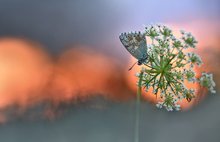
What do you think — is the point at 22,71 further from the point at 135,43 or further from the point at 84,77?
the point at 135,43

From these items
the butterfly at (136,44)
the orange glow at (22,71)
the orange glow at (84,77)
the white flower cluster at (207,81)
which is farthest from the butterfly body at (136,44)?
the orange glow at (22,71)

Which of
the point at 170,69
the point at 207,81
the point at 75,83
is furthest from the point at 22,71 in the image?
the point at 207,81

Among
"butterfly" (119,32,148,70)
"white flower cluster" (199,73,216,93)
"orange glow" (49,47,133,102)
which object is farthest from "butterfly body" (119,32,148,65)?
"orange glow" (49,47,133,102)

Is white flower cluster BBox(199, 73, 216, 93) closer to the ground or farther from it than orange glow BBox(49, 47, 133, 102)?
closer to the ground

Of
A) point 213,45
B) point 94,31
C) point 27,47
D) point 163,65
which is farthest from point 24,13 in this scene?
point 163,65

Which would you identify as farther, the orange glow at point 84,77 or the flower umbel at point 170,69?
the orange glow at point 84,77

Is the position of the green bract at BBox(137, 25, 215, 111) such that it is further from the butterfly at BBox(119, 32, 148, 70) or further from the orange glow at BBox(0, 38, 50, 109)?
the orange glow at BBox(0, 38, 50, 109)

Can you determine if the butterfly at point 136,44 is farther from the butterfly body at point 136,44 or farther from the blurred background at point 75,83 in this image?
the blurred background at point 75,83

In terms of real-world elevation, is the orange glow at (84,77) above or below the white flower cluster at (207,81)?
above
